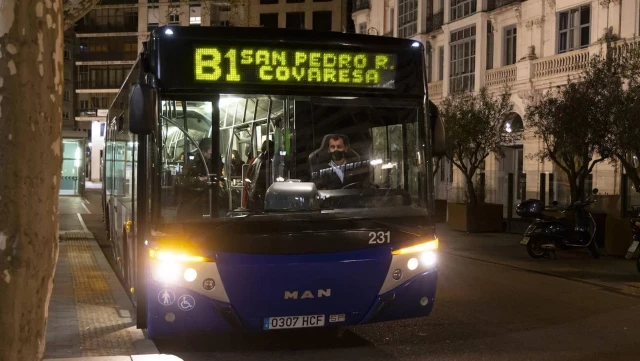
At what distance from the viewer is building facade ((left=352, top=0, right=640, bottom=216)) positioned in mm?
25359

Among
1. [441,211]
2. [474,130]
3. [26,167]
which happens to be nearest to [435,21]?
[441,211]

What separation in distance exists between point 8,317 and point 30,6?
1.44 metres

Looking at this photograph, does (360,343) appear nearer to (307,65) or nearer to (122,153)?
(307,65)

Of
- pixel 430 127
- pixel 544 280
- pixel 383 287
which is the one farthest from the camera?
pixel 544 280

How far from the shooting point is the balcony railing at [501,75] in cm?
3106

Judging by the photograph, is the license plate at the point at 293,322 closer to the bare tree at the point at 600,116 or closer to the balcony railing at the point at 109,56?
the bare tree at the point at 600,116

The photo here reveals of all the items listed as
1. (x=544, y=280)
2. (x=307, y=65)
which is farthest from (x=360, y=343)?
(x=544, y=280)

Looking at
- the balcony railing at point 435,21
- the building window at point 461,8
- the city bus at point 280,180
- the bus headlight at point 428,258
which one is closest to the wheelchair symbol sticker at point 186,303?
the city bus at point 280,180

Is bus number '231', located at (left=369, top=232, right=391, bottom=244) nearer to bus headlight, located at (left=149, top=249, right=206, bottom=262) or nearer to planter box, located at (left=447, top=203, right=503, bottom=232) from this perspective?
bus headlight, located at (left=149, top=249, right=206, bottom=262)

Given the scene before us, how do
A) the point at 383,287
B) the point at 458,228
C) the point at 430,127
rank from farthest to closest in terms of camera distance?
the point at 458,228
the point at 430,127
the point at 383,287

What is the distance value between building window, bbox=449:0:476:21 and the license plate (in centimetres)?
2853

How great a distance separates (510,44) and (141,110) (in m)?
27.4

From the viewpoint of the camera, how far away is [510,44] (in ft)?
105

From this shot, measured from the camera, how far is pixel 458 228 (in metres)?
24.7
